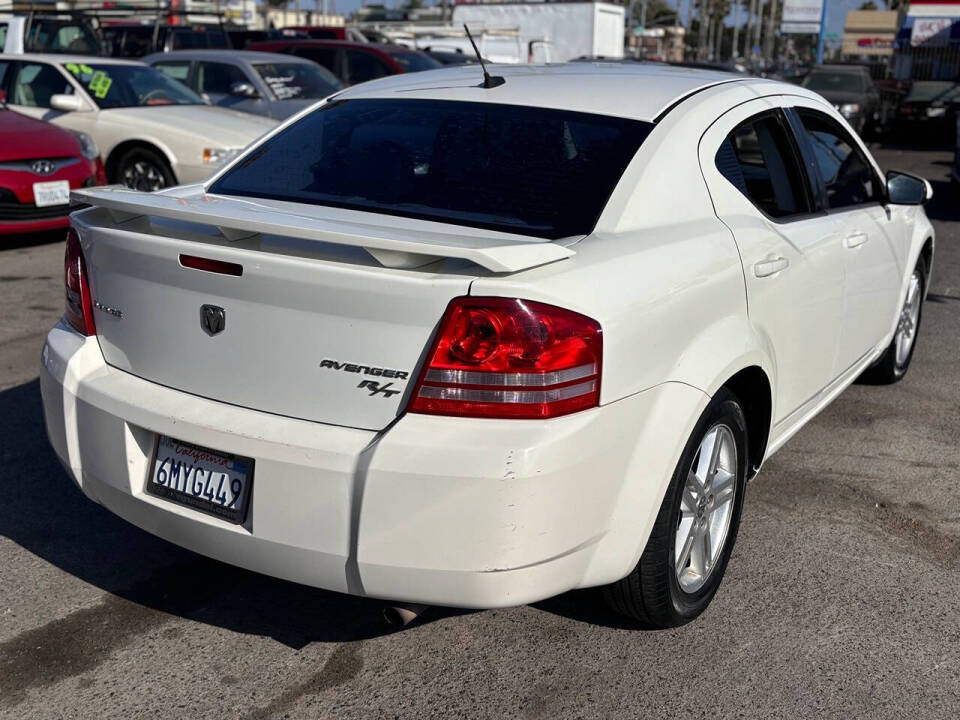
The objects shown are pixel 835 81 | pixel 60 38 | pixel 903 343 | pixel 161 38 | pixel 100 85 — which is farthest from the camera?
pixel 835 81

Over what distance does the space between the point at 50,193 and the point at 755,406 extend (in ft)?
23.1

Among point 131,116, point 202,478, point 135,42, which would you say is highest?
point 135,42

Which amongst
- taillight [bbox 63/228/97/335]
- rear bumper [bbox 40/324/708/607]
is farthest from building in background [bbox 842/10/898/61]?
rear bumper [bbox 40/324/708/607]

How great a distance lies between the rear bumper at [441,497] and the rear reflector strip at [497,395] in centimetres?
6

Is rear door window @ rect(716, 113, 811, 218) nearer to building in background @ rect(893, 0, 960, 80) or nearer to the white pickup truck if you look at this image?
the white pickup truck

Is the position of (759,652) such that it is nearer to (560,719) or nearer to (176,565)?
(560,719)

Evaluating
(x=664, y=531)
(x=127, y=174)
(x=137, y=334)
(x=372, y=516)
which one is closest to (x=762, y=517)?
(x=664, y=531)

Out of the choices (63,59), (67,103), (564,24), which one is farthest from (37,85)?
(564,24)

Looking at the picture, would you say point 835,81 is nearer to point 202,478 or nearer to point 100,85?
point 100,85

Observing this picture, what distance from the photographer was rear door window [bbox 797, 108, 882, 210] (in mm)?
4512

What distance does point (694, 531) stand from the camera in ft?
10.8

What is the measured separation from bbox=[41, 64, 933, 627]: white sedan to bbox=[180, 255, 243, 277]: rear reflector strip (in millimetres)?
11

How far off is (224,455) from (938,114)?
75.9 feet

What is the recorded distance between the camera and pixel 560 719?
113 inches
